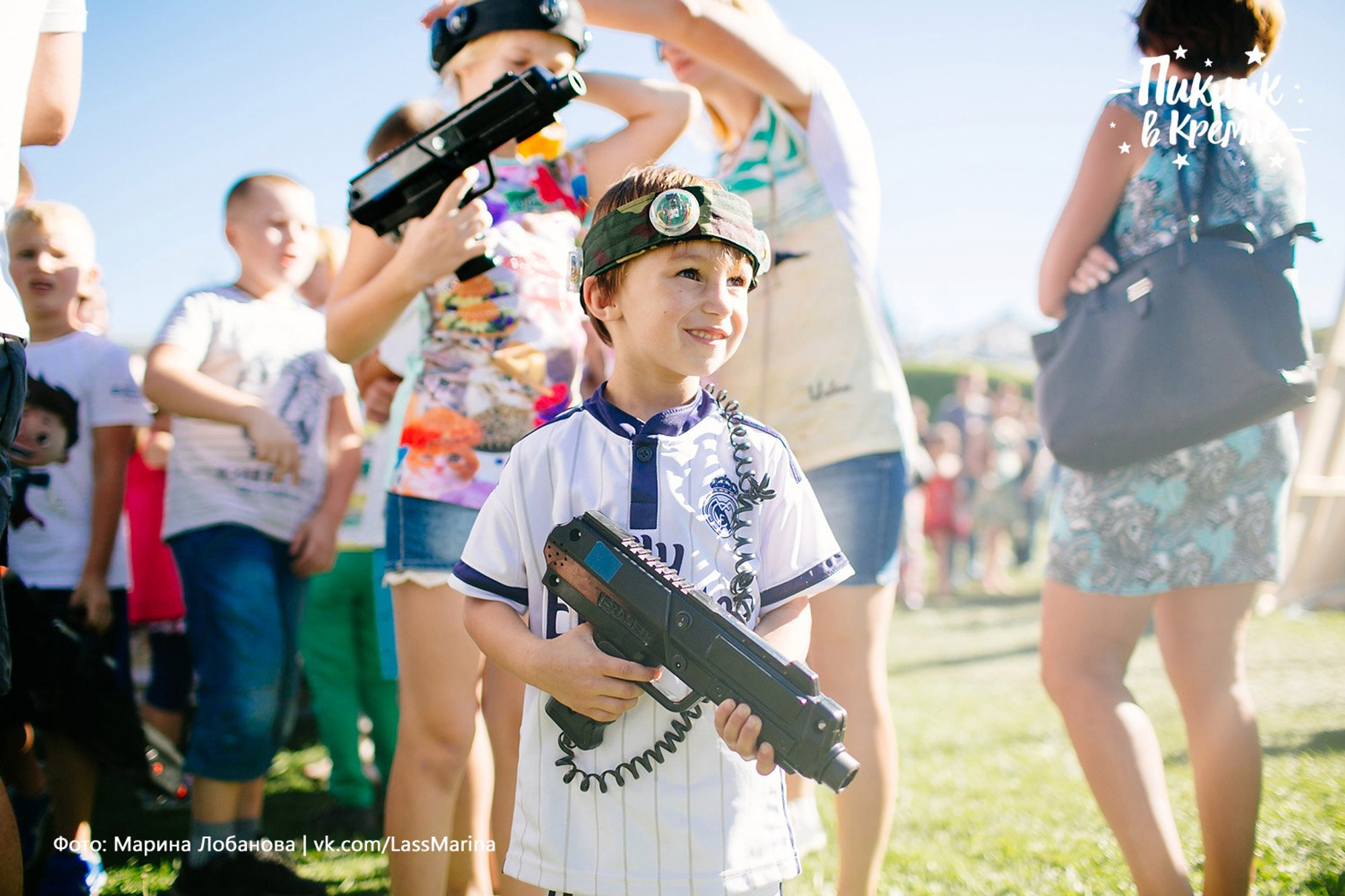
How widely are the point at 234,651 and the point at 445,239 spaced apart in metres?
1.58

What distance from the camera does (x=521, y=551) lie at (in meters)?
1.76

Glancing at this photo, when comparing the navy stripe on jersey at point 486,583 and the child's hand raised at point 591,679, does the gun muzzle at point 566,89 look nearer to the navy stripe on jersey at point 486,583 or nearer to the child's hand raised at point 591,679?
the navy stripe on jersey at point 486,583

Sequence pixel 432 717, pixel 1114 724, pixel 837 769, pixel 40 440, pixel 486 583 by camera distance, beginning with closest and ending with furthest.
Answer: pixel 837 769
pixel 486 583
pixel 432 717
pixel 1114 724
pixel 40 440

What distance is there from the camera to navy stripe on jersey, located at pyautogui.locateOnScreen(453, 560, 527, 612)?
1721 mm

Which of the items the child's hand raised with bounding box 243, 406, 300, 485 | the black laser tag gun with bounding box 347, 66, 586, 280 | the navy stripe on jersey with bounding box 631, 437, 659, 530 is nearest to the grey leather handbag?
the navy stripe on jersey with bounding box 631, 437, 659, 530

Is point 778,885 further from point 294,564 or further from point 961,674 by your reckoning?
point 961,674

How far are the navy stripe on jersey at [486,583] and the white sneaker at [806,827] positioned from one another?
5.67ft

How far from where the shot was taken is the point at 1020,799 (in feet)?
11.8

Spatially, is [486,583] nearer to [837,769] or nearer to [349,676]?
[837,769]

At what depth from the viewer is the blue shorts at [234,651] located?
2.88 meters

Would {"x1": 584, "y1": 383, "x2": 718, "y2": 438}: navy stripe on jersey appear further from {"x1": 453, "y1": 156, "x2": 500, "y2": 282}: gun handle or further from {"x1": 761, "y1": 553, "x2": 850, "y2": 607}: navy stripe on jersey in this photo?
{"x1": 453, "y1": 156, "x2": 500, "y2": 282}: gun handle

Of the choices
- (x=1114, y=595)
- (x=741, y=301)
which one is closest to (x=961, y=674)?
(x=1114, y=595)

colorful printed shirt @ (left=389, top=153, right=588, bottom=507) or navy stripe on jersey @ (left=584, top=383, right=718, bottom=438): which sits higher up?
colorful printed shirt @ (left=389, top=153, right=588, bottom=507)

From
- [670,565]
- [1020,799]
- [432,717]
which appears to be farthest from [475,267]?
[1020,799]
